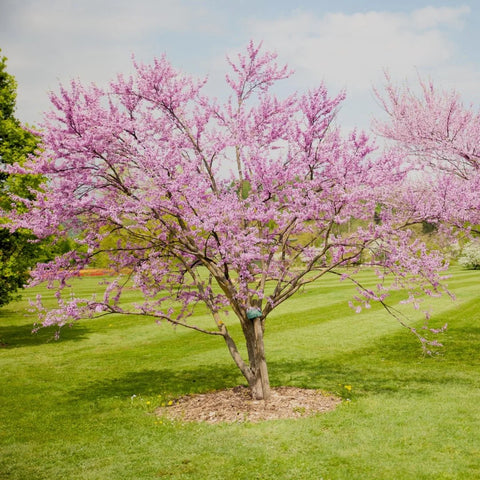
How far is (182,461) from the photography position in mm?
7977

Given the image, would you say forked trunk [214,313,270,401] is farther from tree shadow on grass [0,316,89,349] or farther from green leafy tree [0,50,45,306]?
tree shadow on grass [0,316,89,349]

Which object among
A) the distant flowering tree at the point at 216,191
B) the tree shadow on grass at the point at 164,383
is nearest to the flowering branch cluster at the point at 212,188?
the distant flowering tree at the point at 216,191

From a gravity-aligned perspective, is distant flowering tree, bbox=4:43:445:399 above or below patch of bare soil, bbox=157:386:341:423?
above

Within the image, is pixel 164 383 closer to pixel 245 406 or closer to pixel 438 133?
pixel 245 406

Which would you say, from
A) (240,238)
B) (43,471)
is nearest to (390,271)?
(240,238)

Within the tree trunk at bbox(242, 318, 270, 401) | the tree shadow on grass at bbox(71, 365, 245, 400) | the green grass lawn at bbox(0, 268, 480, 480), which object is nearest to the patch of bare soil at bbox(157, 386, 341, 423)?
the tree trunk at bbox(242, 318, 270, 401)

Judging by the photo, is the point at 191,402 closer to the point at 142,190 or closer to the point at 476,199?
the point at 142,190

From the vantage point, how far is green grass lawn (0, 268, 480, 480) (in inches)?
305

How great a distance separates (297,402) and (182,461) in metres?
3.46

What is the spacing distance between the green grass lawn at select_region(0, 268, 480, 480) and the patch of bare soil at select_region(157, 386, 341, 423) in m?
0.38

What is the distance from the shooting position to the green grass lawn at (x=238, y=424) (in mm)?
7754

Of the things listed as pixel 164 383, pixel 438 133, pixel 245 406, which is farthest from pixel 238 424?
pixel 438 133

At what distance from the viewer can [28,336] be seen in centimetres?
2189

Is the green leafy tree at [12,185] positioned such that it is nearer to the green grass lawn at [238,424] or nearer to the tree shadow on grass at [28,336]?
the tree shadow on grass at [28,336]
